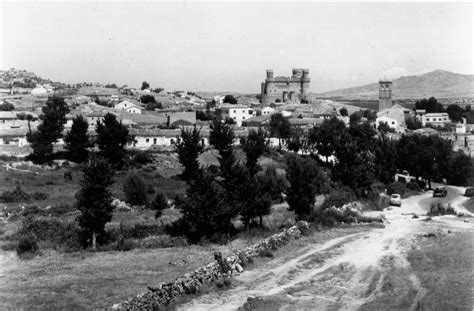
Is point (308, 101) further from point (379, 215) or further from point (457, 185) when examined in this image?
point (379, 215)

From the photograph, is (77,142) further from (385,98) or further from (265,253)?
(385,98)

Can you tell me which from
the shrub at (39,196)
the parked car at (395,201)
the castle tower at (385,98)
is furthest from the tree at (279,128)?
the castle tower at (385,98)

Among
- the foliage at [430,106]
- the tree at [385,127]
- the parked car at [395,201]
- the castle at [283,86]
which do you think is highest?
the castle at [283,86]

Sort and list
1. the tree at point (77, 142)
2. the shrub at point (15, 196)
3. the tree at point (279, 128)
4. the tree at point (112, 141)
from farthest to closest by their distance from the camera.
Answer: the tree at point (279, 128) → the tree at point (77, 142) → the tree at point (112, 141) → the shrub at point (15, 196)

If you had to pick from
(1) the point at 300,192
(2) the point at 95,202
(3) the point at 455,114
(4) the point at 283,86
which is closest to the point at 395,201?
(1) the point at 300,192

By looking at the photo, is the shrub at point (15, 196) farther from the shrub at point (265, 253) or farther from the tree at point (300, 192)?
the shrub at point (265, 253)

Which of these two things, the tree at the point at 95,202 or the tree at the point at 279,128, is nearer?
the tree at the point at 95,202

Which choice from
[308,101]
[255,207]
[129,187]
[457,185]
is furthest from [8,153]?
[308,101]
